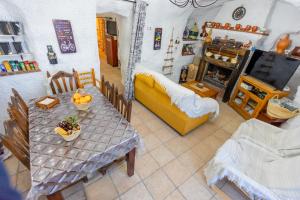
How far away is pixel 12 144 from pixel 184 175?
71.0 inches

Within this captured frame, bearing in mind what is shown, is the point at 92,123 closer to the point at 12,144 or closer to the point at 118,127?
the point at 118,127

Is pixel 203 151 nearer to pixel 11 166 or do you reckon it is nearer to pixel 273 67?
pixel 273 67

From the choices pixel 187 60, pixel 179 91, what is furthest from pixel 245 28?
pixel 179 91

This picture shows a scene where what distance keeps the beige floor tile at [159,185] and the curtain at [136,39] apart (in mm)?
1926

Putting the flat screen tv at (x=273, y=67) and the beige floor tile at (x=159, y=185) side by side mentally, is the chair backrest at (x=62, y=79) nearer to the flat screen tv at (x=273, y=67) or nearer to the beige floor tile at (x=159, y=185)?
the beige floor tile at (x=159, y=185)

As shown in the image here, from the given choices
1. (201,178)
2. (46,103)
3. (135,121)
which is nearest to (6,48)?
(46,103)

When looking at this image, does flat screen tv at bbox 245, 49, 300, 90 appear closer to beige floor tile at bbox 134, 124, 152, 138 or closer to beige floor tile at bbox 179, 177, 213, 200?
beige floor tile at bbox 179, 177, 213, 200

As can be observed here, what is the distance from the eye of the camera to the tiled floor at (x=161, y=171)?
63.0 inches

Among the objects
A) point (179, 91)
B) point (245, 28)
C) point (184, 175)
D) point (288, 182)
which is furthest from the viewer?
point (245, 28)

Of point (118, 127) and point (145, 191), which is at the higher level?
point (118, 127)

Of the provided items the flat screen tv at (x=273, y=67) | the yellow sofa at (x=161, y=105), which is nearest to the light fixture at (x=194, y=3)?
the flat screen tv at (x=273, y=67)

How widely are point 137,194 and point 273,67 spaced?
3199 millimetres

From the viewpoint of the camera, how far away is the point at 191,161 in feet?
6.68

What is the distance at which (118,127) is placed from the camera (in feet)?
4.70
